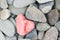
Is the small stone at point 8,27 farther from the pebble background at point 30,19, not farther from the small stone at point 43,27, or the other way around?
the small stone at point 43,27

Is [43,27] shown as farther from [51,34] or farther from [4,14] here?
[4,14]

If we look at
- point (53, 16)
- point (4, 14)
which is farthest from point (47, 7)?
point (4, 14)

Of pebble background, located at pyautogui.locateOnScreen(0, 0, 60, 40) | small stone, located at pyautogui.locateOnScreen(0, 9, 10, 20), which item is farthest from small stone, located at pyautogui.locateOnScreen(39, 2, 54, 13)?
small stone, located at pyautogui.locateOnScreen(0, 9, 10, 20)

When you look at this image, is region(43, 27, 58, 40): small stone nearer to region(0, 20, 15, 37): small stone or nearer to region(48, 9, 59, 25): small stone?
region(48, 9, 59, 25): small stone

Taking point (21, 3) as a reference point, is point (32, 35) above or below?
below

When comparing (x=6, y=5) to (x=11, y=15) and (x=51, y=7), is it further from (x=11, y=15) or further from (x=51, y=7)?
(x=51, y=7)

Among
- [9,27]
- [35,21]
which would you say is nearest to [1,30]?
[9,27]
